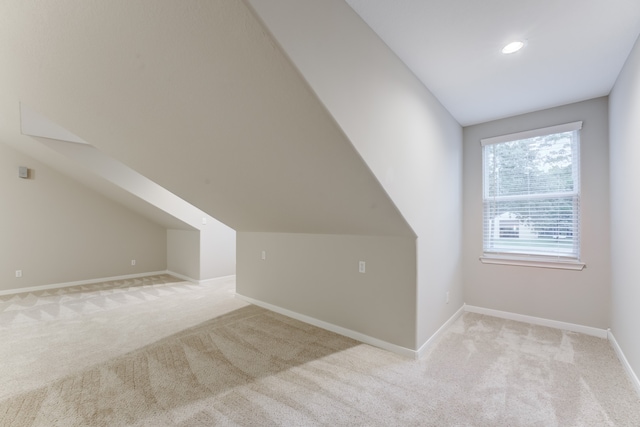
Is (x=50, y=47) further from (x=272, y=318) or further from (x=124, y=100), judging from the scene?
(x=272, y=318)

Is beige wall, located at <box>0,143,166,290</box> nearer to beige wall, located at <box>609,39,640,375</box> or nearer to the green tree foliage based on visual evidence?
the green tree foliage

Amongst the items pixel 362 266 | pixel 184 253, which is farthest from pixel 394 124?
pixel 184 253

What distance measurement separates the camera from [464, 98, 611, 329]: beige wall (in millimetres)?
2965

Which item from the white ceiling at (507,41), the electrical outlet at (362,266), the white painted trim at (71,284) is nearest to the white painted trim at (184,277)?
the white painted trim at (71,284)

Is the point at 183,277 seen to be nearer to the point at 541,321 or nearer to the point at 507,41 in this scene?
the point at 541,321

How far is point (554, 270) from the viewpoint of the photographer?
3219mm

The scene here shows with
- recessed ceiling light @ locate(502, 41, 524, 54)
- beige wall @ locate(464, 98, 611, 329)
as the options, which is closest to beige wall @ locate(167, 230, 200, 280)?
beige wall @ locate(464, 98, 611, 329)

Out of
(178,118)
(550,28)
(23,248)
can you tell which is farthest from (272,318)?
(23,248)

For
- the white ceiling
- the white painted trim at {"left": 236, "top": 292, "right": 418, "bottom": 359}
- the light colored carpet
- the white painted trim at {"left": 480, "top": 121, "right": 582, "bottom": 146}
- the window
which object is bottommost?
the light colored carpet

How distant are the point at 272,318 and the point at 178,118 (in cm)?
247

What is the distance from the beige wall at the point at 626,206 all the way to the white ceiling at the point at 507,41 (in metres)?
0.23

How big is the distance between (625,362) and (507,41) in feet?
8.88

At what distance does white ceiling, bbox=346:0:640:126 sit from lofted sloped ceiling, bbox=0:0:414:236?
31.5 inches

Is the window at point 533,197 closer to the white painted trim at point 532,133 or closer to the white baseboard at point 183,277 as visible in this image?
the white painted trim at point 532,133
